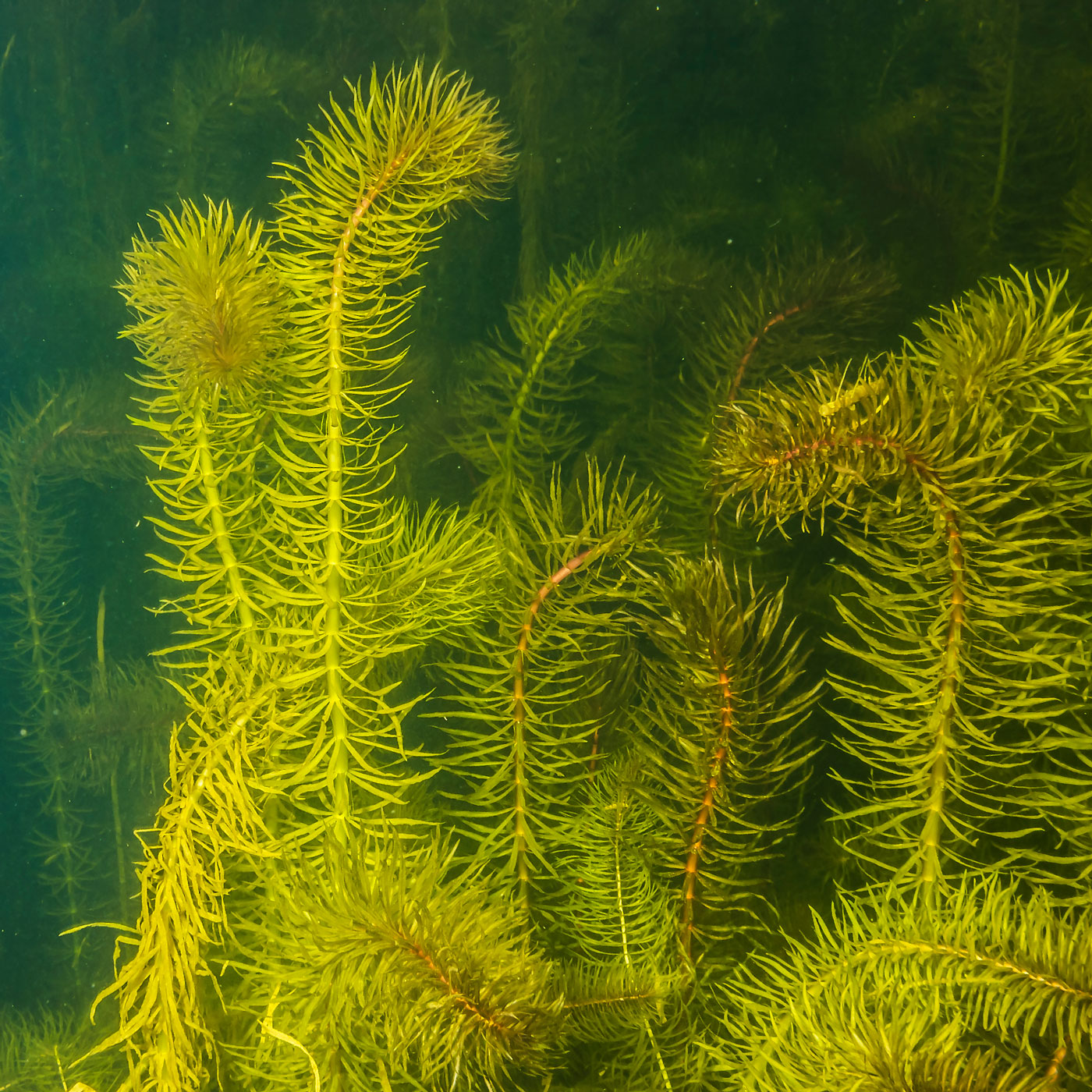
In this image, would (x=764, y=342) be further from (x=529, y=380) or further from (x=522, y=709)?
(x=522, y=709)

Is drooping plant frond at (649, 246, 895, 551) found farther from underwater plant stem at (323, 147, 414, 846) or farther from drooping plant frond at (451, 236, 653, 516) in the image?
underwater plant stem at (323, 147, 414, 846)

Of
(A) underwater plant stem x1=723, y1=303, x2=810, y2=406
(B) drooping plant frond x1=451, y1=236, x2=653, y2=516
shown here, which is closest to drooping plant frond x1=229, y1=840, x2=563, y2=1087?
(B) drooping plant frond x1=451, y1=236, x2=653, y2=516

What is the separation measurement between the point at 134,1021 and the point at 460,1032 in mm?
224

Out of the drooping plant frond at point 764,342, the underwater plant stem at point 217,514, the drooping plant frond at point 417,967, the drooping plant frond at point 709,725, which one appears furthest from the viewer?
the drooping plant frond at point 764,342

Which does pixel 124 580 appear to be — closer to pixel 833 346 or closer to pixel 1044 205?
pixel 833 346

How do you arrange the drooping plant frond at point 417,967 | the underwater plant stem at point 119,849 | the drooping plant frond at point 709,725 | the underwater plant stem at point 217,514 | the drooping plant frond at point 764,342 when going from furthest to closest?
the underwater plant stem at point 119,849, the drooping plant frond at point 764,342, the underwater plant stem at point 217,514, the drooping plant frond at point 709,725, the drooping plant frond at point 417,967

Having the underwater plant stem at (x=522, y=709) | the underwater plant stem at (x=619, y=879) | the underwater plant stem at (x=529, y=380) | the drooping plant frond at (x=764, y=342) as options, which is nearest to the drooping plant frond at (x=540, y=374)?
the underwater plant stem at (x=529, y=380)

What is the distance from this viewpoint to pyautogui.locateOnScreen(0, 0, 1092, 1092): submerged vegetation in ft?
1.51

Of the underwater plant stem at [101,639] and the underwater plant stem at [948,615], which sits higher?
the underwater plant stem at [948,615]

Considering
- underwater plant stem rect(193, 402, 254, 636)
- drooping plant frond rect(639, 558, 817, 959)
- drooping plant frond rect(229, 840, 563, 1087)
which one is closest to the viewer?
drooping plant frond rect(229, 840, 563, 1087)

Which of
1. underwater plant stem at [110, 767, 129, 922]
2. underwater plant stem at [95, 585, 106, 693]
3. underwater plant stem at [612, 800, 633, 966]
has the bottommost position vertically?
underwater plant stem at [110, 767, 129, 922]

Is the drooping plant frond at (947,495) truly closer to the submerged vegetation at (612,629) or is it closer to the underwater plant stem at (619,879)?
the submerged vegetation at (612,629)

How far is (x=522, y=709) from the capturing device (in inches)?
25.3

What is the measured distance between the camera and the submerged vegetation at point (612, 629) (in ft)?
1.51
